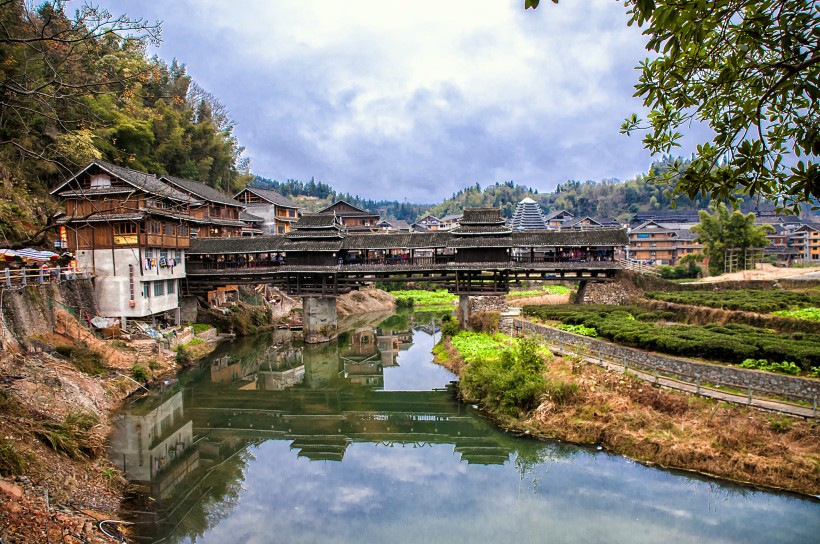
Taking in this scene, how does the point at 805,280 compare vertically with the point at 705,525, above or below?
above

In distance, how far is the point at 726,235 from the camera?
1625 inches

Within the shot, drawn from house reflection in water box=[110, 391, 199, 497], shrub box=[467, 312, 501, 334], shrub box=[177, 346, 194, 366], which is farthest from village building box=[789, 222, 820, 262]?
house reflection in water box=[110, 391, 199, 497]

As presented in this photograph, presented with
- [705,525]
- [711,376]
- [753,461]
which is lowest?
[705,525]

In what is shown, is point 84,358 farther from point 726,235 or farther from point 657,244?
point 657,244

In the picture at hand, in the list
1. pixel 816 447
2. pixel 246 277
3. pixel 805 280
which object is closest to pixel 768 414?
pixel 816 447

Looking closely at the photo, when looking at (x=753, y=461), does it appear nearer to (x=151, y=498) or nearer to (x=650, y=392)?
(x=650, y=392)

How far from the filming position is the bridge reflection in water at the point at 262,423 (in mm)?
15367

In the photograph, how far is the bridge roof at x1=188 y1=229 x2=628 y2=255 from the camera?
101 ft

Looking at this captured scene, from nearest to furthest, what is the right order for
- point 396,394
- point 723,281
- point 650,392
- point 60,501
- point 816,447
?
point 60,501 → point 816,447 → point 650,392 → point 396,394 → point 723,281

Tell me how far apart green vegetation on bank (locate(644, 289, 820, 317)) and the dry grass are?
36.8ft

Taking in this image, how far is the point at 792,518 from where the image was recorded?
11719mm

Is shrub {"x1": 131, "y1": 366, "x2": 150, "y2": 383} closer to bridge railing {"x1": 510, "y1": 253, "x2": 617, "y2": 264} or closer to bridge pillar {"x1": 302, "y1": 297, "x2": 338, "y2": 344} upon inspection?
bridge pillar {"x1": 302, "y1": 297, "x2": 338, "y2": 344}

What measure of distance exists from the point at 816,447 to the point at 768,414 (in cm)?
140

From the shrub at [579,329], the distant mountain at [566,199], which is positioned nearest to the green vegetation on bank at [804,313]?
the shrub at [579,329]
